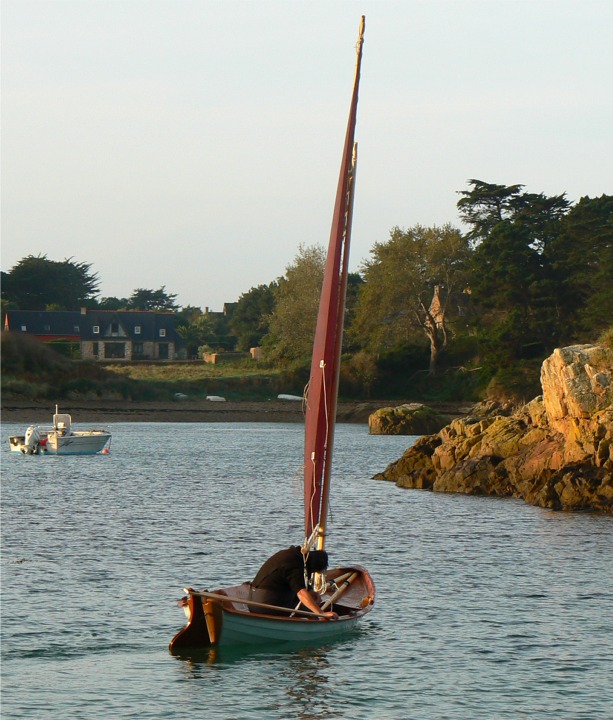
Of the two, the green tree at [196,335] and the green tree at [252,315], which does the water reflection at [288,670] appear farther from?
the green tree at [196,335]

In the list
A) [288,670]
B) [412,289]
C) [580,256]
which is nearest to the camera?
Result: [288,670]

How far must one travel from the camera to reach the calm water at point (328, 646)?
18844 mm

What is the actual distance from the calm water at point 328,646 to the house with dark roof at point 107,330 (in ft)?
307

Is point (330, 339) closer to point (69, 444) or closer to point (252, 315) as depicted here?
point (69, 444)

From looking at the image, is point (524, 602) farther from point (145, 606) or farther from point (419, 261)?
point (419, 261)

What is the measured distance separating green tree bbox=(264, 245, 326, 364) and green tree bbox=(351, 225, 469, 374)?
6605mm

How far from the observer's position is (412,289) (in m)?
118

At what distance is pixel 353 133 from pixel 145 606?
11660 millimetres

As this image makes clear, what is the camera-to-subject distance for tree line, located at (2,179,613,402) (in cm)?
10106

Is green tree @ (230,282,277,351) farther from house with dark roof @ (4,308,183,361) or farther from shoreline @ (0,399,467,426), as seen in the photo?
shoreline @ (0,399,467,426)

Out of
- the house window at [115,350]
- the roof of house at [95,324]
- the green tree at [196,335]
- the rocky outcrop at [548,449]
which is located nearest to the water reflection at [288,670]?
the rocky outcrop at [548,449]

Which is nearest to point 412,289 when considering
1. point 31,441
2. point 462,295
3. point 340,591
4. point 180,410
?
point 462,295

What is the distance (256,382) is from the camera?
5010 inches

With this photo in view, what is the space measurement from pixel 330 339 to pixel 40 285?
143550 mm
